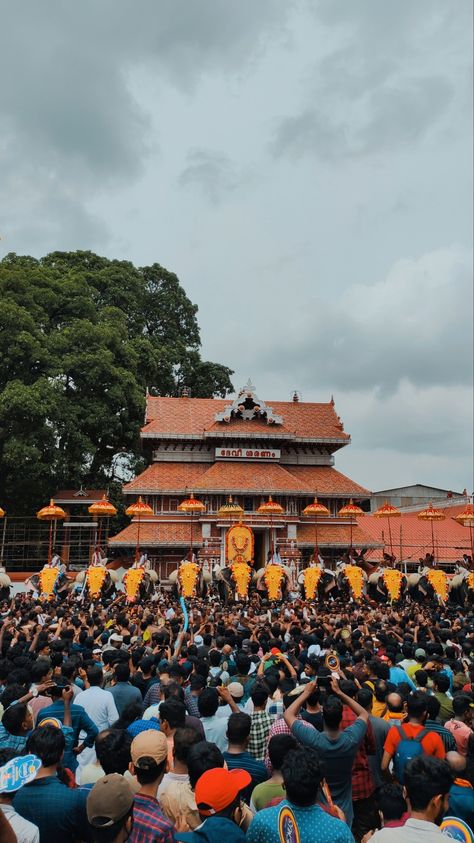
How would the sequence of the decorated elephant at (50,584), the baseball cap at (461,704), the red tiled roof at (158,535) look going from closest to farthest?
the baseball cap at (461,704)
the decorated elephant at (50,584)
the red tiled roof at (158,535)

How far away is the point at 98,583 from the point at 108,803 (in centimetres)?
1870

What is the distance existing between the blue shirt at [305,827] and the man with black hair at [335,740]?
1048mm

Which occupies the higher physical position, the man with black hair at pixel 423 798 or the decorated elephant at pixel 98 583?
the man with black hair at pixel 423 798

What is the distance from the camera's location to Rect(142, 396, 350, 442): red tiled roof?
32.3 m

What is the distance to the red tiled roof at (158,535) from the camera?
28.3 m

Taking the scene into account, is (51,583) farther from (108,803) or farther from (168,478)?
(108,803)

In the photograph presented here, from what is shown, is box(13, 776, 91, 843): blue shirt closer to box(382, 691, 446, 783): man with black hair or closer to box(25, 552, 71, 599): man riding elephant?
box(382, 691, 446, 783): man with black hair

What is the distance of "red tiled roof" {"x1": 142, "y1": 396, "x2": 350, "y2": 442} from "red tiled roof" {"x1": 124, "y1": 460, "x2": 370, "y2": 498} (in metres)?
1.74

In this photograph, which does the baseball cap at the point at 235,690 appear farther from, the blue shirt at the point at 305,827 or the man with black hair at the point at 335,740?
the blue shirt at the point at 305,827

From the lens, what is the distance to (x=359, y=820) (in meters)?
4.85

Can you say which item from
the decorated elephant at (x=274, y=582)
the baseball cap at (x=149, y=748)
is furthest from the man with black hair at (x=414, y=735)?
the decorated elephant at (x=274, y=582)

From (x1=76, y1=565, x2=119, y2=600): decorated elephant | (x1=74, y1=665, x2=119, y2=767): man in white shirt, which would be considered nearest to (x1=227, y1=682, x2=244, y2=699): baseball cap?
(x1=74, y1=665, x2=119, y2=767): man in white shirt

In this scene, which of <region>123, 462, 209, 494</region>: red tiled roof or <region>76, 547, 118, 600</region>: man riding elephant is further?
<region>123, 462, 209, 494</region>: red tiled roof

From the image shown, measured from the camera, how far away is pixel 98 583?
20641 mm
